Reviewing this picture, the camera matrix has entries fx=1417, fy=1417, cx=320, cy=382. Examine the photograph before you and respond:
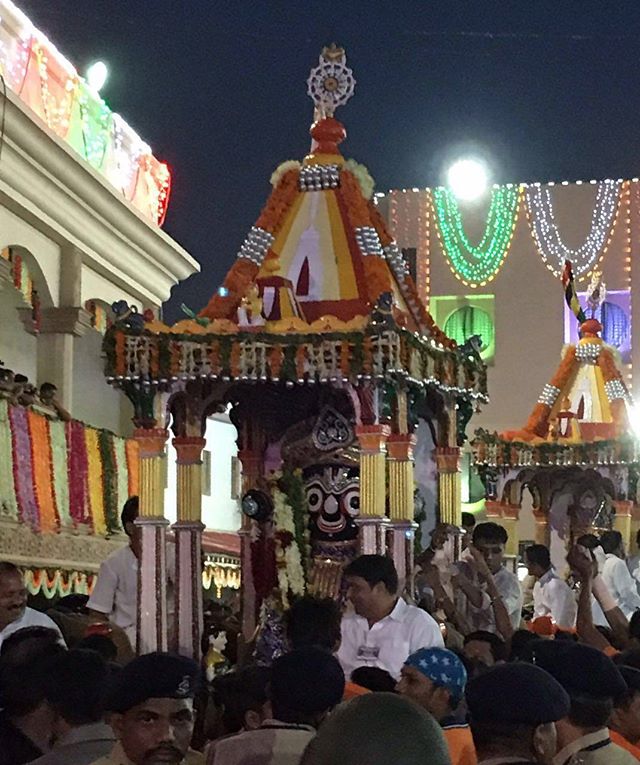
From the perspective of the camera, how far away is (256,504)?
12648mm

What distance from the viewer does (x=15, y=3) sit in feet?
58.9

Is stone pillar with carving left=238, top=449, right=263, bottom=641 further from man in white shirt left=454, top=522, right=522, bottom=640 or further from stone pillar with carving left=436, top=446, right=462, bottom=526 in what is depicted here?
man in white shirt left=454, top=522, right=522, bottom=640

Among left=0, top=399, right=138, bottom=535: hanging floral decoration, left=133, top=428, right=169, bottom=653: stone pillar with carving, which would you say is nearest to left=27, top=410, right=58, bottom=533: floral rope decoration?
left=0, top=399, right=138, bottom=535: hanging floral decoration

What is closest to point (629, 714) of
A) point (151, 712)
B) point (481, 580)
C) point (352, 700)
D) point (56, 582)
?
point (151, 712)

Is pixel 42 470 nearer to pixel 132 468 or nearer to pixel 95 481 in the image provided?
pixel 95 481

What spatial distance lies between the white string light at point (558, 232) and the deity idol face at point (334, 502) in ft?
73.7

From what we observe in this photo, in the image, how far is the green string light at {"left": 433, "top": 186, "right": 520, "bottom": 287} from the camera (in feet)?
114

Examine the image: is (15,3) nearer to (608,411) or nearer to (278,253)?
(278,253)

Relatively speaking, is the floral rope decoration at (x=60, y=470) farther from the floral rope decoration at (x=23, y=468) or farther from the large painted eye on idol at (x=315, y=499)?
the large painted eye on idol at (x=315, y=499)

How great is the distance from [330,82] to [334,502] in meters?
Answer: 3.85

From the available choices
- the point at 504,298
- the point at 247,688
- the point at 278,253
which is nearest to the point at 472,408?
the point at 278,253

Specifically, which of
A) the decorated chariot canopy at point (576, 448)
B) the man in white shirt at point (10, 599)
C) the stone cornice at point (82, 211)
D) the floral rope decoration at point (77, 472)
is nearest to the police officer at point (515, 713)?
the man in white shirt at point (10, 599)

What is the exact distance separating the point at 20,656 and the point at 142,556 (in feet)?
18.6

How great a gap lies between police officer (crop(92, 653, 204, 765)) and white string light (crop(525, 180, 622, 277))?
3057 centimetres
